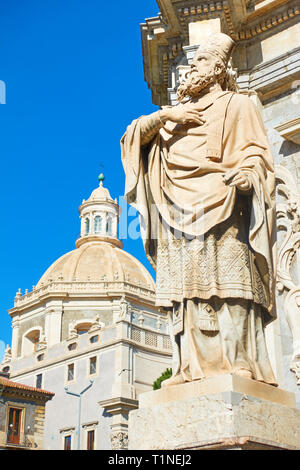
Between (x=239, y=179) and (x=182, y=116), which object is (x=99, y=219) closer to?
(x=182, y=116)

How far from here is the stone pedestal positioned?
3.35 metres

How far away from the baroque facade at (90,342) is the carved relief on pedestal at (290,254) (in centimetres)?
2918

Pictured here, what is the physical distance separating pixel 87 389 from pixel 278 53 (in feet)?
110

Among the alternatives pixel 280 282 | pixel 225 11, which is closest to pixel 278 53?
pixel 225 11

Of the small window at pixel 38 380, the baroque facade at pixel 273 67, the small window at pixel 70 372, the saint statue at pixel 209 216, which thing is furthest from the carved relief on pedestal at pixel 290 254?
the small window at pixel 38 380

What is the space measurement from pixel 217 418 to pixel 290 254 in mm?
4920

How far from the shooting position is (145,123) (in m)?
4.55

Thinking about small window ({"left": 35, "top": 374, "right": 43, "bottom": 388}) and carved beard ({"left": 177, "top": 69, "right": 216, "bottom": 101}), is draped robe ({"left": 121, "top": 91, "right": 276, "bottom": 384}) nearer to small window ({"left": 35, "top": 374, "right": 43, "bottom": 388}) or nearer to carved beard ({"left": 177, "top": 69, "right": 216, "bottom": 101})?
carved beard ({"left": 177, "top": 69, "right": 216, "bottom": 101})

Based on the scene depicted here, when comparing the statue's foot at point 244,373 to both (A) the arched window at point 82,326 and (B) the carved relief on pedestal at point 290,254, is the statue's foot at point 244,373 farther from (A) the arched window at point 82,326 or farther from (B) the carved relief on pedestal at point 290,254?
(A) the arched window at point 82,326

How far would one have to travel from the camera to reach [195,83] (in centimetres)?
464

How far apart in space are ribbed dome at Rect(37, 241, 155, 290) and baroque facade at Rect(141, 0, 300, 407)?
4592 cm

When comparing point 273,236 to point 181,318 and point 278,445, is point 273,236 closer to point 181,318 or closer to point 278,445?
point 181,318

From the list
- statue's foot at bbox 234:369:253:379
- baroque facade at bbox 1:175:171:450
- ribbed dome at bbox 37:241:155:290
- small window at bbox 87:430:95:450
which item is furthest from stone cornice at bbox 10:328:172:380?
statue's foot at bbox 234:369:253:379

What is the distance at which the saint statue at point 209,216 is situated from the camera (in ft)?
12.8
